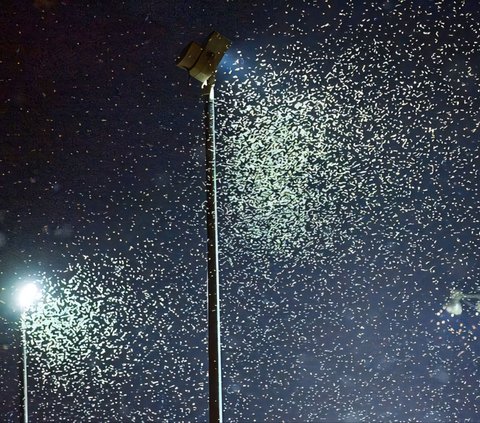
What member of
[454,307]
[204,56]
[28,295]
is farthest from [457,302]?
[28,295]

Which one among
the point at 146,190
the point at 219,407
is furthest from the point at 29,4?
the point at 219,407

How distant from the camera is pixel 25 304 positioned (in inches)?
47.3

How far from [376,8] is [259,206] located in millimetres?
439

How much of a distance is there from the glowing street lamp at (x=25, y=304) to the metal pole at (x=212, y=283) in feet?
1.65

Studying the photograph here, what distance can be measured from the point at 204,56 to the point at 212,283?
32 cm

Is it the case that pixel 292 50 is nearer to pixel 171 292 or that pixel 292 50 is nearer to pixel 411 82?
pixel 411 82

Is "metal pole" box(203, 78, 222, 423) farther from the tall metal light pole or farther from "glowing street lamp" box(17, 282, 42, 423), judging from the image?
"glowing street lamp" box(17, 282, 42, 423)

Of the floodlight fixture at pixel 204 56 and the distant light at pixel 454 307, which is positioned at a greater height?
the floodlight fixture at pixel 204 56

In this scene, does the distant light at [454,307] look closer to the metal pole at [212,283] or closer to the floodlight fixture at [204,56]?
the metal pole at [212,283]

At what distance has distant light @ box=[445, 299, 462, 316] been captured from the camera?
110 cm

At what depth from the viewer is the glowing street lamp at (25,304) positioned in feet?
3.90

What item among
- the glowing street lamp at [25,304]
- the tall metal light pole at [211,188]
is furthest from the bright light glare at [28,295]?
the tall metal light pole at [211,188]

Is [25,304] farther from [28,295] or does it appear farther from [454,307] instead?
[454,307]

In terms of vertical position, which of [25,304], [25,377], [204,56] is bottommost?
[25,377]
